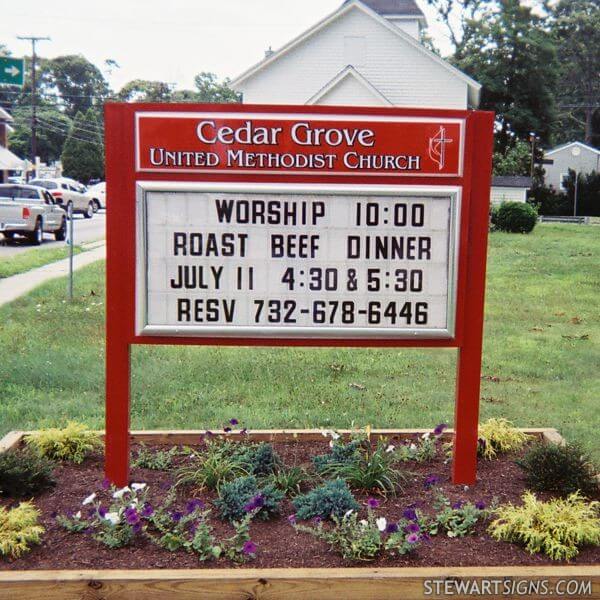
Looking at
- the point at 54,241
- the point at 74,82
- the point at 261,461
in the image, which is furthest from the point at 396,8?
the point at 74,82

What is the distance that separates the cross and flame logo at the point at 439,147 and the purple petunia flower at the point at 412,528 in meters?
1.96

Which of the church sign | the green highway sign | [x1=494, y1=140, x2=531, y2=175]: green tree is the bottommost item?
the church sign

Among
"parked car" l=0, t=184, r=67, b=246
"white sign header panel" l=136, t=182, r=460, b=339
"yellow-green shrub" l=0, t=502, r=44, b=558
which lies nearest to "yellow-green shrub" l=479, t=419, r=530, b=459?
"white sign header panel" l=136, t=182, r=460, b=339

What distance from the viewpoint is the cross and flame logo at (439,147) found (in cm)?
466

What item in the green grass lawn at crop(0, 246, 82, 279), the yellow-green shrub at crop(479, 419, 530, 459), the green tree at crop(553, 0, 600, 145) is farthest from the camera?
the green tree at crop(553, 0, 600, 145)

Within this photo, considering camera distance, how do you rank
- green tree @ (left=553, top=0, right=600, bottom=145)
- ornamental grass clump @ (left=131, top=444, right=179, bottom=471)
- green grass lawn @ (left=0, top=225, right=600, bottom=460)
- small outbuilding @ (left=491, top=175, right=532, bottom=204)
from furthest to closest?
green tree @ (left=553, top=0, right=600, bottom=145)
small outbuilding @ (left=491, top=175, right=532, bottom=204)
green grass lawn @ (left=0, top=225, right=600, bottom=460)
ornamental grass clump @ (left=131, top=444, right=179, bottom=471)

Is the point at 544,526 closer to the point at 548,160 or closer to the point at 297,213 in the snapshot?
the point at 297,213

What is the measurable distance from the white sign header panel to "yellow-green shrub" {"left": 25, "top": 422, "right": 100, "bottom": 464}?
1.06 m

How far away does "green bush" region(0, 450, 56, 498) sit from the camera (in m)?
4.56

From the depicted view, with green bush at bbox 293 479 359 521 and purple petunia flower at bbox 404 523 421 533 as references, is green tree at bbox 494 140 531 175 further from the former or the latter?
purple petunia flower at bbox 404 523 421 533

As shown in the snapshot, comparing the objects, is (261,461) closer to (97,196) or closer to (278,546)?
(278,546)

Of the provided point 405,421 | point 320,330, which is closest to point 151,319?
point 320,330

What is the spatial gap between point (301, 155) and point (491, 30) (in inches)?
2164

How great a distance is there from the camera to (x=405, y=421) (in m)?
6.82
